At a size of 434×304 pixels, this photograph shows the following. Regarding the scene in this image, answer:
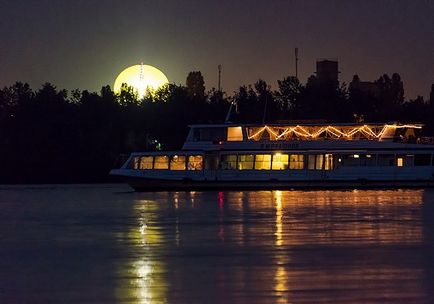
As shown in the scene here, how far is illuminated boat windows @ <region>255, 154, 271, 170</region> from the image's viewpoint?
90500 mm

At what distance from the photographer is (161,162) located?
91375 millimetres

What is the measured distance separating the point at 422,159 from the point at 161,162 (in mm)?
20663

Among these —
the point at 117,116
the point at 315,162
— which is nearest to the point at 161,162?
the point at 315,162

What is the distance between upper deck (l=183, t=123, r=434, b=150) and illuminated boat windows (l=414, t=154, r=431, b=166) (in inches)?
46.0

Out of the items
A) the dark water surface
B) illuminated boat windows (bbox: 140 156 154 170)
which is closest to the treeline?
illuminated boat windows (bbox: 140 156 154 170)

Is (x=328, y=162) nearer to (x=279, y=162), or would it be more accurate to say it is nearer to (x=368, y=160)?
(x=368, y=160)

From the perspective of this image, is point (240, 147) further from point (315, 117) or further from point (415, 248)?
point (415, 248)

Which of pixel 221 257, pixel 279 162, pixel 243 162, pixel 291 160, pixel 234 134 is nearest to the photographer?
pixel 221 257

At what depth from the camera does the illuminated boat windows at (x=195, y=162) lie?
91.1 metres

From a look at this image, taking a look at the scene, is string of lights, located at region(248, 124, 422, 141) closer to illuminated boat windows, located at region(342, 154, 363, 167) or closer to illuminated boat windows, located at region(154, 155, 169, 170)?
illuminated boat windows, located at region(342, 154, 363, 167)

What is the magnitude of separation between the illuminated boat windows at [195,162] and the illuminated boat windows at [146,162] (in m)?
3.09

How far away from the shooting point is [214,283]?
24391mm

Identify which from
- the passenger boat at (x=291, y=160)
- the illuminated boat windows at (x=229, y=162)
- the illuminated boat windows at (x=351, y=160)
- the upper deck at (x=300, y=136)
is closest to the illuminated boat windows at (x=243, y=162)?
the passenger boat at (x=291, y=160)

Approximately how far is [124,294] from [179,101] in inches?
4644
